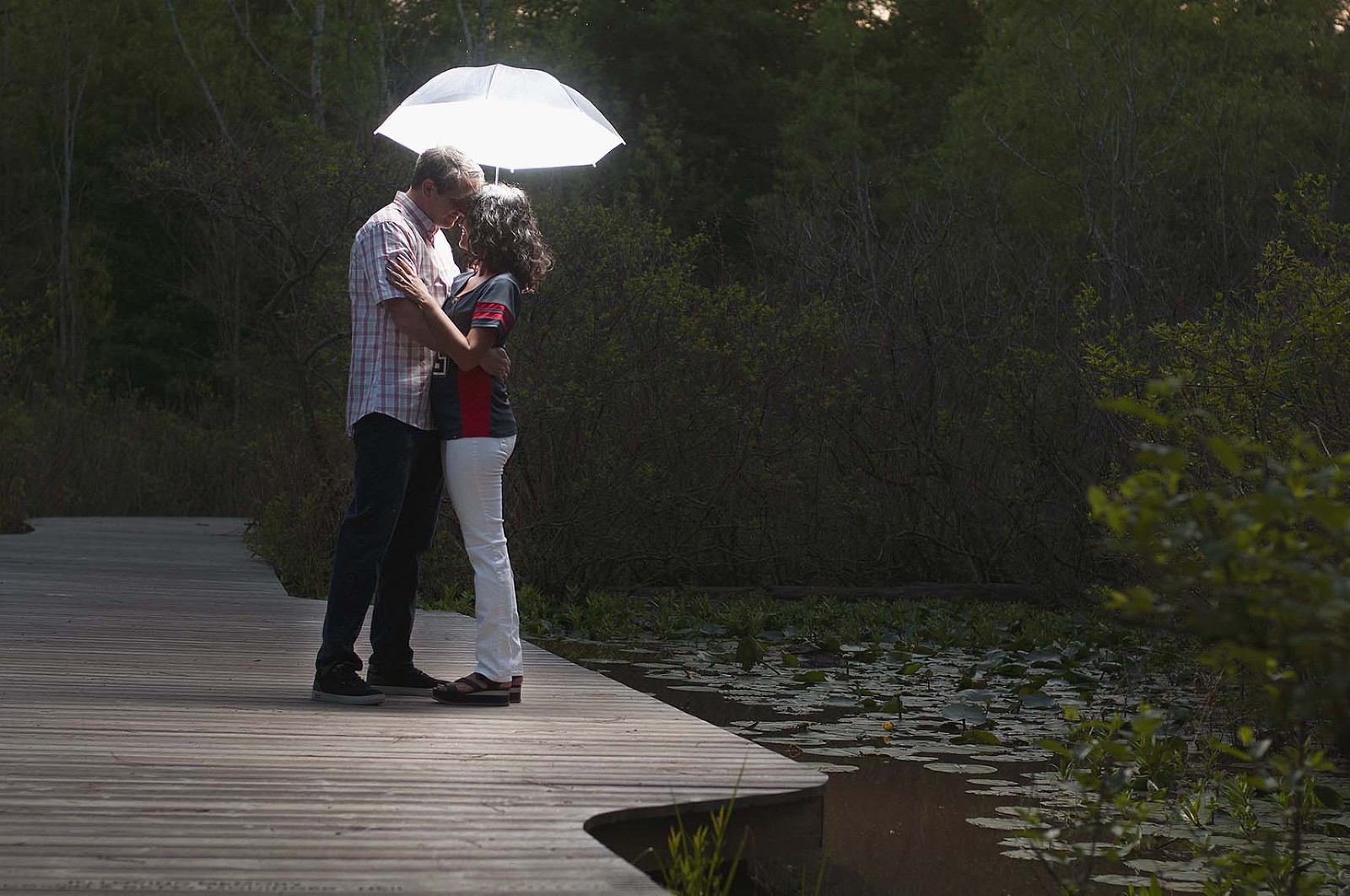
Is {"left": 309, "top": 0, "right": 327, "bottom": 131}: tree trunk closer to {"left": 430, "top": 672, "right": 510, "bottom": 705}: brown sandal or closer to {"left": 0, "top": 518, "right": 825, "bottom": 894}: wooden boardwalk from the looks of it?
{"left": 0, "top": 518, "right": 825, "bottom": 894}: wooden boardwalk

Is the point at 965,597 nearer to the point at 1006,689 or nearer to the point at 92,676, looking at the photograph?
the point at 1006,689

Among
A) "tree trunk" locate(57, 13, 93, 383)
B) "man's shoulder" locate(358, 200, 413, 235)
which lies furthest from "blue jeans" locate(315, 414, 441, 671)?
"tree trunk" locate(57, 13, 93, 383)

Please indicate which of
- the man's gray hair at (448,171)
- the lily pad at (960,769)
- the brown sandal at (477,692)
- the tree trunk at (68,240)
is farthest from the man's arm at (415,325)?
the tree trunk at (68,240)

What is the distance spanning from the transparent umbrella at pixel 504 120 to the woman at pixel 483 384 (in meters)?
1.50

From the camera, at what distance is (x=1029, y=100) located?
2428 cm

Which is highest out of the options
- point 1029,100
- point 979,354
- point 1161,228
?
point 1029,100

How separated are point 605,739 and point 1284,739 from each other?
2.63 metres

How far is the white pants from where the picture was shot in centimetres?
477

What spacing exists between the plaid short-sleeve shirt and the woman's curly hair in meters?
0.18

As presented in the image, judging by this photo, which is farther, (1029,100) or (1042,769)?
(1029,100)

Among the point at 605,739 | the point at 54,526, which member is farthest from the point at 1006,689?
the point at 54,526

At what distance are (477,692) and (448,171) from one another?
1.58 meters

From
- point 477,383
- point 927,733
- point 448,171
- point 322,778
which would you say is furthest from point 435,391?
point 927,733

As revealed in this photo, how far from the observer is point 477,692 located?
5.02 m
